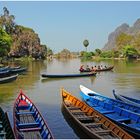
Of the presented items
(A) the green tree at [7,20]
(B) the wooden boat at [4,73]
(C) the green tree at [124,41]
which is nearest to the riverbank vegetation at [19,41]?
(A) the green tree at [7,20]

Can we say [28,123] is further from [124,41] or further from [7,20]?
[124,41]

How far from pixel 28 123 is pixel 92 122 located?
13.6 ft

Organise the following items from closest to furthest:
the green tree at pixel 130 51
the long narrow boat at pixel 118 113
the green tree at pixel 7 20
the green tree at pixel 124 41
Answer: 1. the long narrow boat at pixel 118 113
2. the green tree at pixel 7 20
3. the green tree at pixel 130 51
4. the green tree at pixel 124 41

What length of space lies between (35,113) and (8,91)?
15.0 metres

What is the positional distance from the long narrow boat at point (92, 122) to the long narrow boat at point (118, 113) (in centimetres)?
84

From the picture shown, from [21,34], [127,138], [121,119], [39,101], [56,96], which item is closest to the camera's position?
[127,138]

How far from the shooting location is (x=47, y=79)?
47.0m

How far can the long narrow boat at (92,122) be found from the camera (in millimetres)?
16875

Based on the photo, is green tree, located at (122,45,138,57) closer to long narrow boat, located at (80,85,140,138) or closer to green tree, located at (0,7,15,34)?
green tree, located at (0,7,15,34)

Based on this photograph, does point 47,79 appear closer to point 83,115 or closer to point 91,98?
point 91,98

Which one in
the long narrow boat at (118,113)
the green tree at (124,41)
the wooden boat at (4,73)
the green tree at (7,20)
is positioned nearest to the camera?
the long narrow boat at (118,113)

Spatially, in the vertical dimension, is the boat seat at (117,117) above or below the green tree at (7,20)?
below

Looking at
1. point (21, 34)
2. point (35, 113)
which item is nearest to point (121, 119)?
point (35, 113)

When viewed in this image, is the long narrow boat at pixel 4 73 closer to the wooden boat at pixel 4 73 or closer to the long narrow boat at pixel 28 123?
the wooden boat at pixel 4 73
